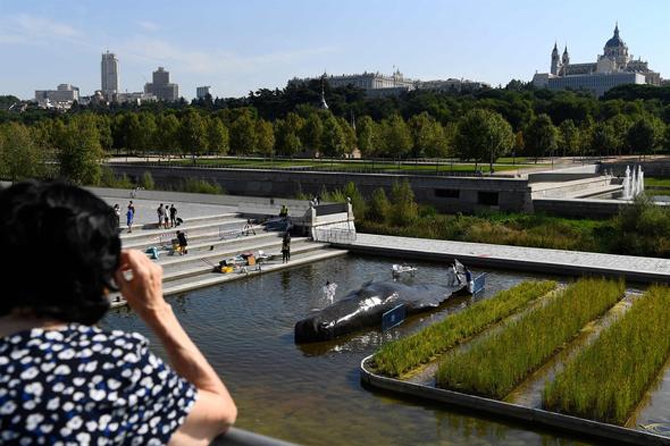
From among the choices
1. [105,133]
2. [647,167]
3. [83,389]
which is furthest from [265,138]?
[83,389]

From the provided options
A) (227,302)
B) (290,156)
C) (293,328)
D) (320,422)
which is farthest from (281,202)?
(290,156)

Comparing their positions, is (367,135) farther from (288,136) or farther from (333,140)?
(288,136)

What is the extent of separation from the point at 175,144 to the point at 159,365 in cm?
6150

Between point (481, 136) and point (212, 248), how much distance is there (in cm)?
2554

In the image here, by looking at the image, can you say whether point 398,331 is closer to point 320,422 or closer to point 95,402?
point 320,422

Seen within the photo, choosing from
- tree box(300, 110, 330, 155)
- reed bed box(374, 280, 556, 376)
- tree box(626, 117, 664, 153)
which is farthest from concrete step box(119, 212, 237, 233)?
tree box(626, 117, 664, 153)

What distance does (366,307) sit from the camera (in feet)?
56.2

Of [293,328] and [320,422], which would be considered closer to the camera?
[320,422]

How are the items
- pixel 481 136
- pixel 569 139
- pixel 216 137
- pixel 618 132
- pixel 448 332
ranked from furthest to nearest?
pixel 618 132
pixel 569 139
pixel 216 137
pixel 481 136
pixel 448 332

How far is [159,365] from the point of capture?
204 cm

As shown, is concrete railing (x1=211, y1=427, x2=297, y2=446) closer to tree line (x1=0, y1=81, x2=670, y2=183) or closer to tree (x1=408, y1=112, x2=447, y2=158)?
tree line (x1=0, y1=81, x2=670, y2=183)

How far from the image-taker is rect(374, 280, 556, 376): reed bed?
13641 mm

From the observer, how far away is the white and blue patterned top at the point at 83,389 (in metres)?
1.91

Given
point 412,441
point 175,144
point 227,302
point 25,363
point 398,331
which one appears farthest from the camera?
point 175,144
